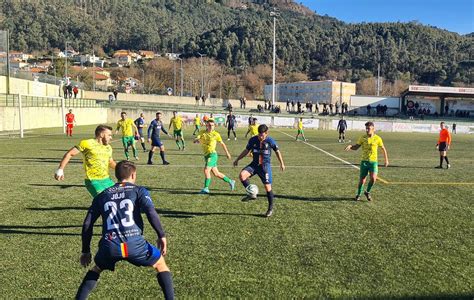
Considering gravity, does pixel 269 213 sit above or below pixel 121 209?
below

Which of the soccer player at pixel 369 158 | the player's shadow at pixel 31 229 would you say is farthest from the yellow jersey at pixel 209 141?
the player's shadow at pixel 31 229

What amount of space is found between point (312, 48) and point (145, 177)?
626 ft

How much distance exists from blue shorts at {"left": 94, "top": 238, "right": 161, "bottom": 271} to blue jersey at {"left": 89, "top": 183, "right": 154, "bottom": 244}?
0.05 metres

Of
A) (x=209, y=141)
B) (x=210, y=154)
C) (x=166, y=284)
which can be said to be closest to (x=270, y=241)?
(x=166, y=284)

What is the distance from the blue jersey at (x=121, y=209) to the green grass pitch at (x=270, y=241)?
1.28 meters

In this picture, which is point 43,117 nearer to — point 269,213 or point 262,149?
point 262,149

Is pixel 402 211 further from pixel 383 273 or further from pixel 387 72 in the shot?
pixel 387 72

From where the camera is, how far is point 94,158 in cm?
751

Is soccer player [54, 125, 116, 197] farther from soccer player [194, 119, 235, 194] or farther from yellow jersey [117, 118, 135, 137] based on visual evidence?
yellow jersey [117, 118, 135, 137]

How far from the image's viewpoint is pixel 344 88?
129875 mm

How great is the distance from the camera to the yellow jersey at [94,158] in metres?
7.49

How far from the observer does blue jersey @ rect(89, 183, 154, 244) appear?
14.0 feet

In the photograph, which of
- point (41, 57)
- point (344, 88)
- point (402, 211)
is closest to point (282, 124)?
point (402, 211)

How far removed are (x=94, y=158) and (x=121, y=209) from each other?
3.56 metres
